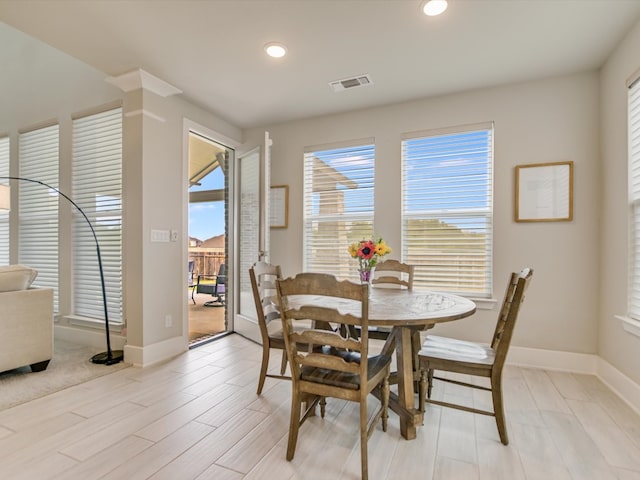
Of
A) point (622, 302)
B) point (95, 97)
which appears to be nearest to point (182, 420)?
point (622, 302)

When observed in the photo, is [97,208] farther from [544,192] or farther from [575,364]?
[575,364]

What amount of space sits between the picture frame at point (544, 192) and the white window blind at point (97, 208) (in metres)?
3.94

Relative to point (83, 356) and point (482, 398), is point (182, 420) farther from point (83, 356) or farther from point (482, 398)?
point (482, 398)

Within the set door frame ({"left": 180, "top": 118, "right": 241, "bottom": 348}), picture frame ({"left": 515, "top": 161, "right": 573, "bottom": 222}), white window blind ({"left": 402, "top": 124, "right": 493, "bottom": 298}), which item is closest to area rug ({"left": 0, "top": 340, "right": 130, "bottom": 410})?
door frame ({"left": 180, "top": 118, "right": 241, "bottom": 348})

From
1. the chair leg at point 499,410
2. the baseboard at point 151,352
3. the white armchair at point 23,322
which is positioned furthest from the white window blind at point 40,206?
the chair leg at point 499,410

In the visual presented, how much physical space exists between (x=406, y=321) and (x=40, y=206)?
15.1ft

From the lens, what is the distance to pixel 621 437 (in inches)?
74.0

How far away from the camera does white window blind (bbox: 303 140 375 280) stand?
145 inches

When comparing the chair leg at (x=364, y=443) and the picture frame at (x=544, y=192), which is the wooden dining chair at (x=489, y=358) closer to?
the chair leg at (x=364, y=443)

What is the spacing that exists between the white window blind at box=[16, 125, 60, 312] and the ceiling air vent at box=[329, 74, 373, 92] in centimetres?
333

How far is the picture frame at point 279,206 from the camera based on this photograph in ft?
13.2

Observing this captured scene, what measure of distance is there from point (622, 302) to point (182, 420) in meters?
3.19

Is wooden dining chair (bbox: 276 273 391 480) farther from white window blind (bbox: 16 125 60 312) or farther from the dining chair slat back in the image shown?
white window blind (bbox: 16 125 60 312)

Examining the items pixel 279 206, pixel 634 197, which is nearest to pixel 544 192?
pixel 634 197
